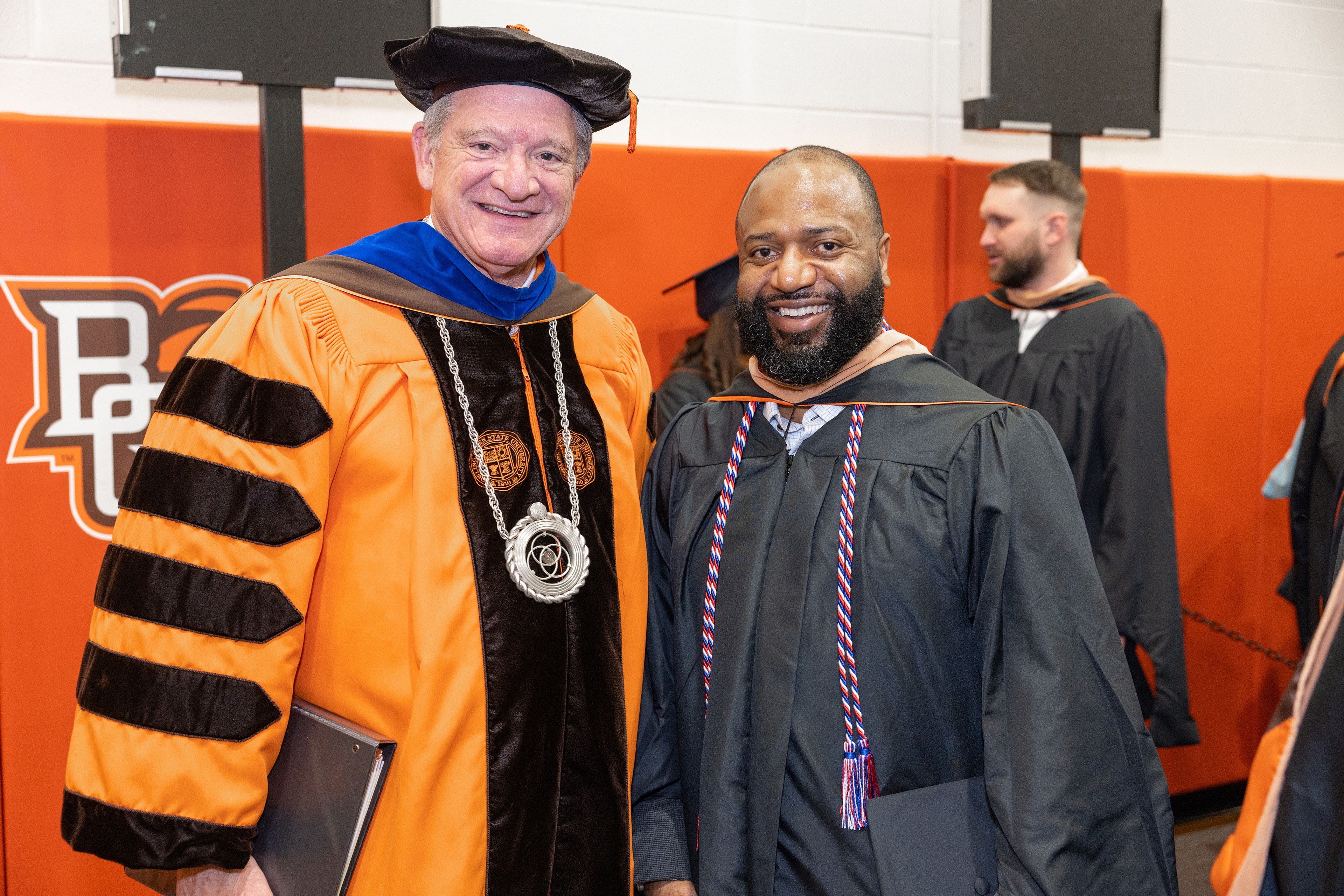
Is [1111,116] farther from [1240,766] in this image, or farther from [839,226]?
[1240,766]

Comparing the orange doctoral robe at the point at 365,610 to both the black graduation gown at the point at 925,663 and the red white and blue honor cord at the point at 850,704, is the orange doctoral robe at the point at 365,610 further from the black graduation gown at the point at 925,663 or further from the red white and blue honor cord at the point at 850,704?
the red white and blue honor cord at the point at 850,704

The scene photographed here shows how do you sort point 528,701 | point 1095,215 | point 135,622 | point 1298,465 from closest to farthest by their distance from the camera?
point 135,622 → point 528,701 → point 1298,465 → point 1095,215

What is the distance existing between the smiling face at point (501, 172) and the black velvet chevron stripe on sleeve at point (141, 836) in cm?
90

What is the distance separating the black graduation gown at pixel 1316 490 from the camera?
304 cm

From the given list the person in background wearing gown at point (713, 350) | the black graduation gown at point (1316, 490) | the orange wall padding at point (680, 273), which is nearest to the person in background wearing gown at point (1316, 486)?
the black graduation gown at point (1316, 490)

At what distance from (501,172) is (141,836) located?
1.05 metres

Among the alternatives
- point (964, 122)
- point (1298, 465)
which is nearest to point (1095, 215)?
point (964, 122)

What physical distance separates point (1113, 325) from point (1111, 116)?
0.66 metres

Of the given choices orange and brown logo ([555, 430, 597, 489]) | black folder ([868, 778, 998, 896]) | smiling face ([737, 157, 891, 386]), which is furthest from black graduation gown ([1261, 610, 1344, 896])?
orange and brown logo ([555, 430, 597, 489])

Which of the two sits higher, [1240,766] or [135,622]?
[135,622]

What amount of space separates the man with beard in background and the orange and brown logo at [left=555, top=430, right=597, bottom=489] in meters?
0.18

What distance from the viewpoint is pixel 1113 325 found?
329 cm

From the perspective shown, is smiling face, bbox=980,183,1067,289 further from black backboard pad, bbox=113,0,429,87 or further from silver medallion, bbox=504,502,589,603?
silver medallion, bbox=504,502,589,603

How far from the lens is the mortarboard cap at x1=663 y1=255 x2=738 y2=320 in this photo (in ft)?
9.64
